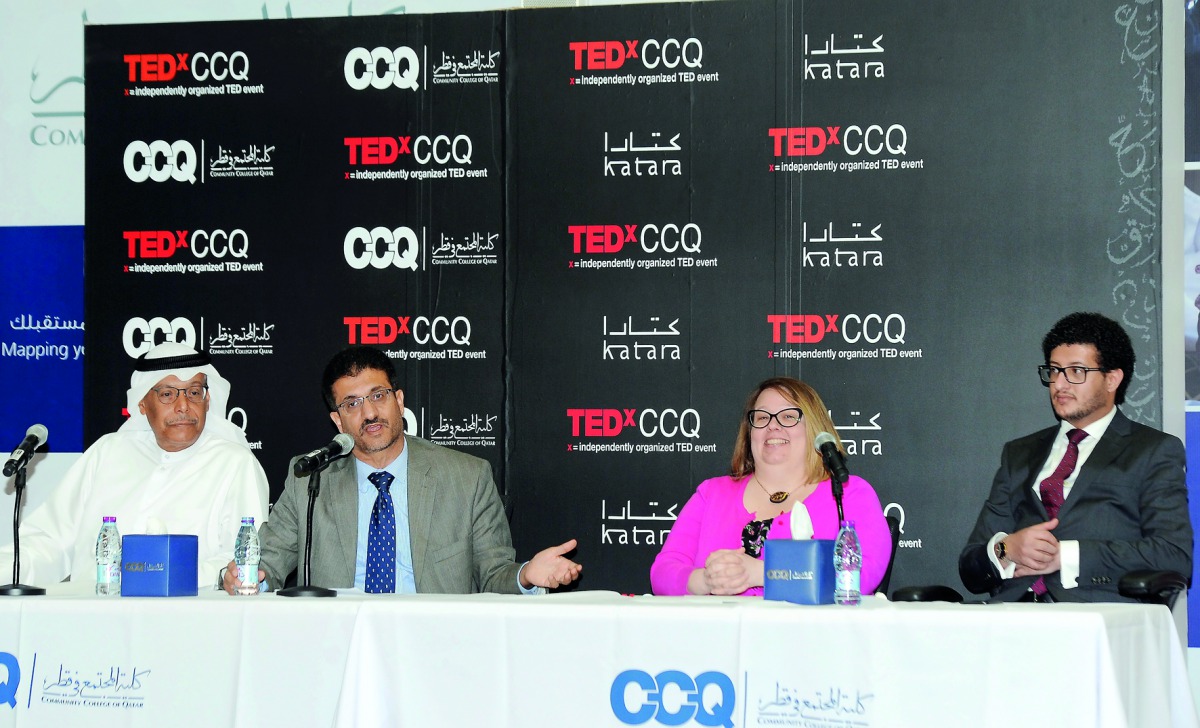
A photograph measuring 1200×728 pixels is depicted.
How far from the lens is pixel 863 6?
5168mm

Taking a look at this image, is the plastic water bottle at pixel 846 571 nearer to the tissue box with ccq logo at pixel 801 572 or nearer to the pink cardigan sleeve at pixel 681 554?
the tissue box with ccq logo at pixel 801 572

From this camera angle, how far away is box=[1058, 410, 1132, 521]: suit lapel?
4.18 metres

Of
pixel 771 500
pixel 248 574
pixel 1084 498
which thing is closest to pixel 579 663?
pixel 248 574

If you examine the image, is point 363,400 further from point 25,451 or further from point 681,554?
point 681,554

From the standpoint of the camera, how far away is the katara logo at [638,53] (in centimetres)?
529

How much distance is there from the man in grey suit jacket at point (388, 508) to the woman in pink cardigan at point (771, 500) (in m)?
0.56

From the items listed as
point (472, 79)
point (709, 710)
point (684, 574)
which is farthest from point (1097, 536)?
point (472, 79)

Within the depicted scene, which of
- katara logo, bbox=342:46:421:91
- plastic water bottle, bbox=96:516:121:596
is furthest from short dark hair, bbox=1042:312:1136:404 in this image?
plastic water bottle, bbox=96:516:121:596

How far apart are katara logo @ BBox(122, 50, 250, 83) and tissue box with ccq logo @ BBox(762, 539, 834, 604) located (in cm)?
366

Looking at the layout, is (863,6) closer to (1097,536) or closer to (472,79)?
(472,79)

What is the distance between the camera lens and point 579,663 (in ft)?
9.79

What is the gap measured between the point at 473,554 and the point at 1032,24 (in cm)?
310

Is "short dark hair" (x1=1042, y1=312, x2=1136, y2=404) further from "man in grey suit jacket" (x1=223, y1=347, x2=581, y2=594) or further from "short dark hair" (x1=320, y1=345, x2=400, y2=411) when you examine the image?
"short dark hair" (x1=320, y1=345, x2=400, y2=411)

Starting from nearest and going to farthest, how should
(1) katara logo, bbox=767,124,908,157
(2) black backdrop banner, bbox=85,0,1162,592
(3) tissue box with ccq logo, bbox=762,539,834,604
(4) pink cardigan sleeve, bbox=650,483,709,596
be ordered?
(3) tissue box with ccq logo, bbox=762,539,834,604, (4) pink cardigan sleeve, bbox=650,483,709,596, (2) black backdrop banner, bbox=85,0,1162,592, (1) katara logo, bbox=767,124,908,157
